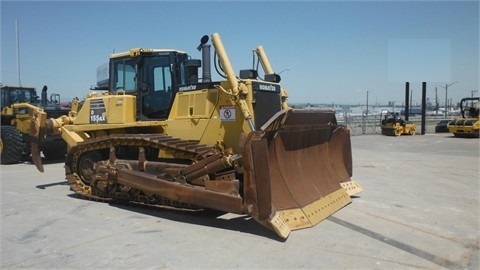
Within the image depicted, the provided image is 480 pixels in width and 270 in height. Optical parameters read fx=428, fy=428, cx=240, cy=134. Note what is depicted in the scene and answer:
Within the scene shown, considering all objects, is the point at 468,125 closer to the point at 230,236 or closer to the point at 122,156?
the point at 122,156

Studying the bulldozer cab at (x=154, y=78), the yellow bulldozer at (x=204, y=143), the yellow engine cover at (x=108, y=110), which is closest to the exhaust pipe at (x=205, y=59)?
the yellow bulldozer at (x=204, y=143)

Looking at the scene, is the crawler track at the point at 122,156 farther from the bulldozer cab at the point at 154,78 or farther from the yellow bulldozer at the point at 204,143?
the bulldozer cab at the point at 154,78

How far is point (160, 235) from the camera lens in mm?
5641

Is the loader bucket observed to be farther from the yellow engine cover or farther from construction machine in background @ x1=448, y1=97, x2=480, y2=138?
construction machine in background @ x1=448, y1=97, x2=480, y2=138

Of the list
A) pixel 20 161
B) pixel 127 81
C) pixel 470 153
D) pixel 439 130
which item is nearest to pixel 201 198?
pixel 127 81

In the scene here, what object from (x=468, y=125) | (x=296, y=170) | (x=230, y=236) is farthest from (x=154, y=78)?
(x=468, y=125)

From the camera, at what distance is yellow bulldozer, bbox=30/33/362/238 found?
5.86 metres

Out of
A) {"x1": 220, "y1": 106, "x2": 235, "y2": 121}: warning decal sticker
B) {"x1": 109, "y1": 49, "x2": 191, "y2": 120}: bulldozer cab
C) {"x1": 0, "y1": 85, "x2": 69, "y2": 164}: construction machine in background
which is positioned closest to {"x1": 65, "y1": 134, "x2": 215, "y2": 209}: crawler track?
{"x1": 220, "y1": 106, "x2": 235, "y2": 121}: warning decal sticker

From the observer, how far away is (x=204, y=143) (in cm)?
720

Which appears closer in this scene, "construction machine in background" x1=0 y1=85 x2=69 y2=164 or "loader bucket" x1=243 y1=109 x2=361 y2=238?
"loader bucket" x1=243 y1=109 x2=361 y2=238

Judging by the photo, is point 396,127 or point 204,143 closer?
point 204,143

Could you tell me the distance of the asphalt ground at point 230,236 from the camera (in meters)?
4.69

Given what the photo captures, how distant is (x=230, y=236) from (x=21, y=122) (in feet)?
38.5

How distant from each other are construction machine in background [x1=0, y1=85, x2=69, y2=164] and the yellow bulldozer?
17.3 feet
